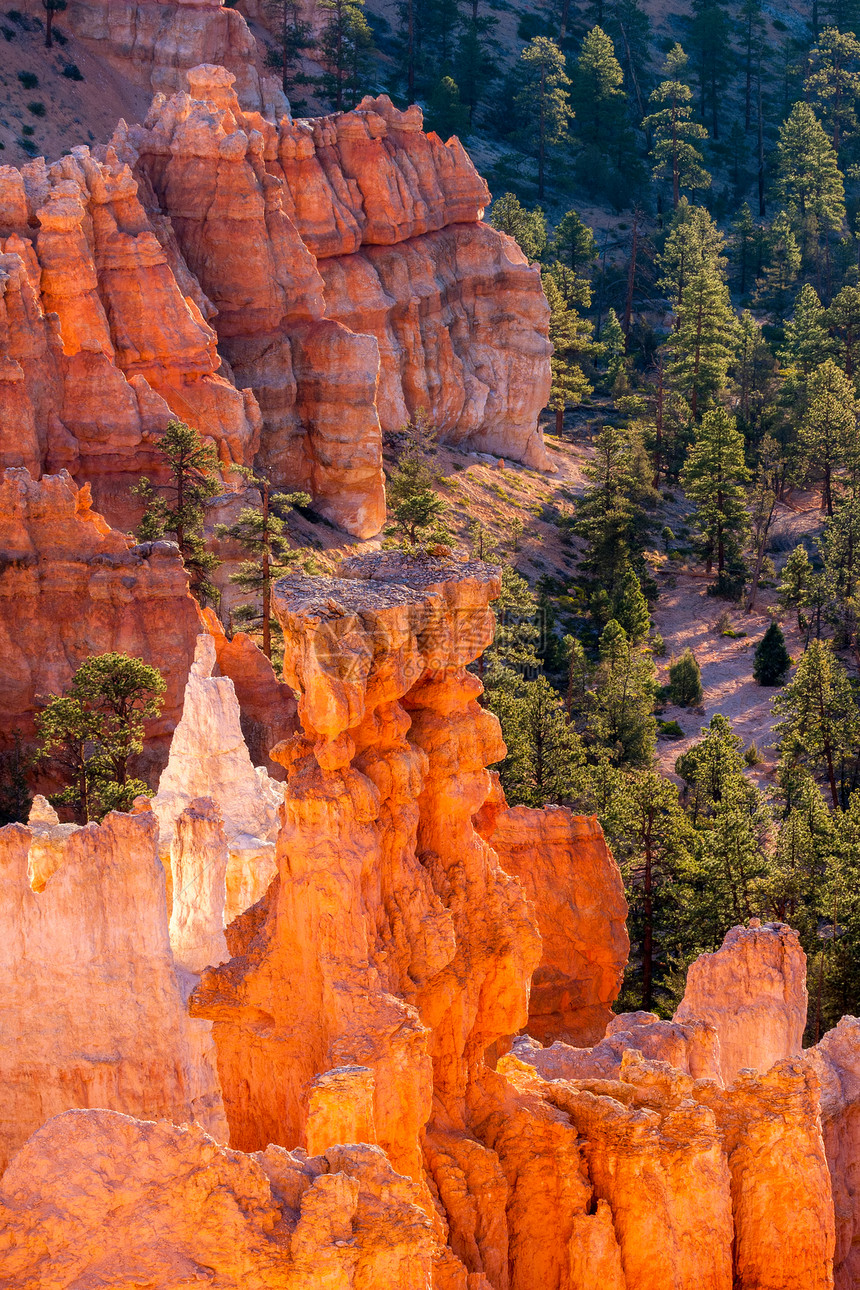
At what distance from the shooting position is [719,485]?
75688 millimetres

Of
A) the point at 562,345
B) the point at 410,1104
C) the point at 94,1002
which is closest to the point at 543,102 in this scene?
the point at 562,345

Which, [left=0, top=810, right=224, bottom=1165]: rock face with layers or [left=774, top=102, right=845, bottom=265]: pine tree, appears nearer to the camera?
[left=0, top=810, right=224, bottom=1165]: rock face with layers

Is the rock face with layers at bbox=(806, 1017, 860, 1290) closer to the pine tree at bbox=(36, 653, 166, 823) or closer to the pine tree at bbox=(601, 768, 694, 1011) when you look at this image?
the pine tree at bbox=(601, 768, 694, 1011)

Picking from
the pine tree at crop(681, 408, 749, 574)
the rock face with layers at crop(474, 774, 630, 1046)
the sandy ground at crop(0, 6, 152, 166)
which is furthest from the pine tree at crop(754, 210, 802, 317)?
the rock face with layers at crop(474, 774, 630, 1046)

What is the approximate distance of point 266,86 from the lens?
91438 mm

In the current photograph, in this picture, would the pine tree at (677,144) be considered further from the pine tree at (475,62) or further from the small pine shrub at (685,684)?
the small pine shrub at (685,684)

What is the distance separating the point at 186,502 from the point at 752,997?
3361cm

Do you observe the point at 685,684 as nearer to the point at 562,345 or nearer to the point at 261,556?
the point at 261,556

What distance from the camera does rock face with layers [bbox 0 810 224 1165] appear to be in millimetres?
24734

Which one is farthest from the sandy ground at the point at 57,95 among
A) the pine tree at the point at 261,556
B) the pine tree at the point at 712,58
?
the pine tree at the point at 712,58

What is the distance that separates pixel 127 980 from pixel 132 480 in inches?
1189

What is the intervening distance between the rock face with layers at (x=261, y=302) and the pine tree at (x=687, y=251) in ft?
57.9

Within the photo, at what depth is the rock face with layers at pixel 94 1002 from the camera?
24.7 meters

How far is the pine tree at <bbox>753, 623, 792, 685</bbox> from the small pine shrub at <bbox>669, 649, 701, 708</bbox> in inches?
121
